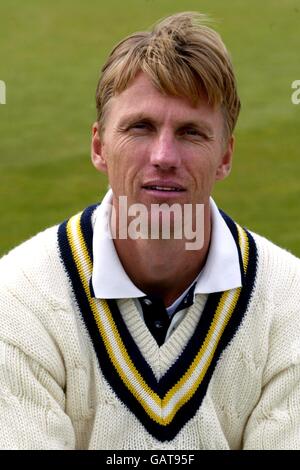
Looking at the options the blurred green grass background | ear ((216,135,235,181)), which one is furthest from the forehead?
the blurred green grass background

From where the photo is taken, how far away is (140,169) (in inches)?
118

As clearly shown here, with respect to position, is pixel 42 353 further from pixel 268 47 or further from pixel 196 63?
pixel 268 47

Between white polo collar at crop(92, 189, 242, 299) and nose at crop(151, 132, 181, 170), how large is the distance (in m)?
0.29

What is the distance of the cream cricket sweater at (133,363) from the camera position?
119 inches

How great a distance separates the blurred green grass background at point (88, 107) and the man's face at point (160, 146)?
290 centimetres

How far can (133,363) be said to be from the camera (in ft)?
10.3

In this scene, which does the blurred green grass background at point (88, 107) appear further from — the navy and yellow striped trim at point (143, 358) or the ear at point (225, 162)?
the navy and yellow striped trim at point (143, 358)

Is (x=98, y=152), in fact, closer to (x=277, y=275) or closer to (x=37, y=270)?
(x=37, y=270)

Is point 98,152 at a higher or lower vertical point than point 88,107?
higher

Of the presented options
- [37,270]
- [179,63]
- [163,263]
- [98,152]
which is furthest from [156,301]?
[179,63]

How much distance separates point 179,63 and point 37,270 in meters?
0.64

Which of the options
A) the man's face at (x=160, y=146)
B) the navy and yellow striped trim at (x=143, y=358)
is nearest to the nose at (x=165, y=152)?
the man's face at (x=160, y=146)

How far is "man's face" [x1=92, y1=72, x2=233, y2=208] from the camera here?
9.78ft

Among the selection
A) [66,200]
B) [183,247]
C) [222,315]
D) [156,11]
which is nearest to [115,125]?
[183,247]
